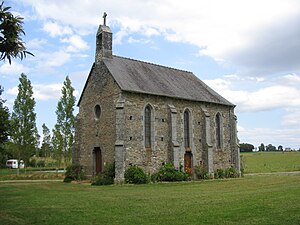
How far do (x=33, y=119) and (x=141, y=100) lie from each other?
691 inches

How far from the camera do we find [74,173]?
2728 centimetres

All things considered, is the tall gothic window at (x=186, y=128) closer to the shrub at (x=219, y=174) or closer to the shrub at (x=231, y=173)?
the shrub at (x=219, y=174)

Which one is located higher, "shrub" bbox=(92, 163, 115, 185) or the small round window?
the small round window

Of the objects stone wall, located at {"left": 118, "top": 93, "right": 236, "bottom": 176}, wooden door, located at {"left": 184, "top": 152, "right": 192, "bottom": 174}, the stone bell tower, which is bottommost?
wooden door, located at {"left": 184, "top": 152, "right": 192, "bottom": 174}

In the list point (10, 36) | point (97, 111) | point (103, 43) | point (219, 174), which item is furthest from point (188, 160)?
point (10, 36)

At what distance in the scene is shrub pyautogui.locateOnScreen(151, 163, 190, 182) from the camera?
2514 centimetres

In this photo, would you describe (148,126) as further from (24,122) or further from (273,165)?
(273,165)

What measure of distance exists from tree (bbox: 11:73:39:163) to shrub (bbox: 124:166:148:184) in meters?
17.6

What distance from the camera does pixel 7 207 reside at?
498 inches

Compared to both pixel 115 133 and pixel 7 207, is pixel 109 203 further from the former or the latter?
pixel 115 133

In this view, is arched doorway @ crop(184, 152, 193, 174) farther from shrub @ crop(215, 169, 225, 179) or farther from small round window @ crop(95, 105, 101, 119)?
small round window @ crop(95, 105, 101, 119)

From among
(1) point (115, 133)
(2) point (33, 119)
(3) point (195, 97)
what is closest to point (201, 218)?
(1) point (115, 133)

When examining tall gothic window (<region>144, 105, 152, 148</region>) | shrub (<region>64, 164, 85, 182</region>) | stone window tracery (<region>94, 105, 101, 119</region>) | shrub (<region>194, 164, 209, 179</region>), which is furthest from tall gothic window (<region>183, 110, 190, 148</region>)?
shrub (<region>64, 164, 85, 182</region>)

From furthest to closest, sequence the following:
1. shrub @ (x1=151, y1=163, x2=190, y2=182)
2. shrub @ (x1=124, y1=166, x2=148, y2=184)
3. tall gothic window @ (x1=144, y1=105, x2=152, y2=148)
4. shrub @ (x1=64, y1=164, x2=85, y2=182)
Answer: shrub @ (x1=64, y1=164, x2=85, y2=182) < tall gothic window @ (x1=144, y1=105, x2=152, y2=148) < shrub @ (x1=151, y1=163, x2=190, y2=182) < shrub @ (x1=124, y1=166, x2=148, y2=184)
